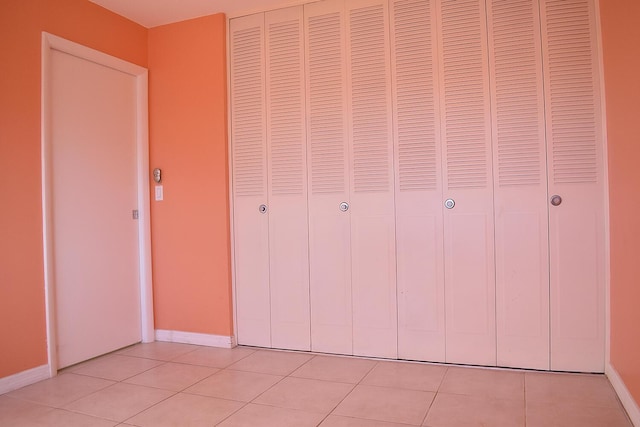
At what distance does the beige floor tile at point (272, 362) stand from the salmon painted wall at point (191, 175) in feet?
1.27

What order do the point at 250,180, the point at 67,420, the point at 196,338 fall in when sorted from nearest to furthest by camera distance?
the point at 67,420, the point at 250,180, the point at 196,338

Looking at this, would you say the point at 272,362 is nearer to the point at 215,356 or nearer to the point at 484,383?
the point at 215,356

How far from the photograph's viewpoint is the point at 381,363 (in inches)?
121

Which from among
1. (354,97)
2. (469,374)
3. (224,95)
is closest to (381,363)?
(469,374)

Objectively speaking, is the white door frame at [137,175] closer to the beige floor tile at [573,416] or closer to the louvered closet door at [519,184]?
the louvered closet door at [519,184]

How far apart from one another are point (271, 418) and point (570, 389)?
5.73 ft

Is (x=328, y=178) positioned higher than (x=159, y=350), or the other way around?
(x=328, y=178)

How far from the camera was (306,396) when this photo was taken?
101 inches

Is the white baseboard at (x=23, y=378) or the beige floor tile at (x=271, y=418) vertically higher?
the white baseboard at (x=23, y=378)

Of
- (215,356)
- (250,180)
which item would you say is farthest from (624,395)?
(250,180)

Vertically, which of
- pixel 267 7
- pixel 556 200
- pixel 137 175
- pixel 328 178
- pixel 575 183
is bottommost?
pixel 556 200

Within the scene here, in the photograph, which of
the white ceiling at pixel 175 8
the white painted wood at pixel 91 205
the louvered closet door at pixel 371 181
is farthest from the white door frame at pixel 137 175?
the louvered closet door at pixel 371 181

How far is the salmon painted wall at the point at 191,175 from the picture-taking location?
141 inches

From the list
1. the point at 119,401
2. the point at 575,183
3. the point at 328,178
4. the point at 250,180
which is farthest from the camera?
the point at 250,180
